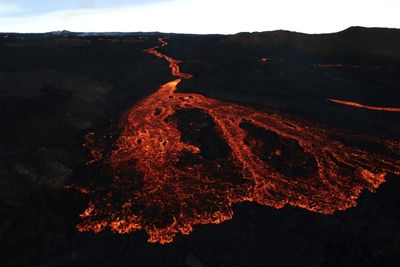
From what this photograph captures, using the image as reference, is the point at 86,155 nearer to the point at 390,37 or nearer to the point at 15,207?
the point at 15,207

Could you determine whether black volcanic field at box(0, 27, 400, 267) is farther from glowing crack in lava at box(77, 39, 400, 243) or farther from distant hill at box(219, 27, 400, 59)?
glowing crack in lava at box(77, 39, 400, 243)

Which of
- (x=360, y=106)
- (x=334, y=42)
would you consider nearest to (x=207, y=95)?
(x=360, y=106)

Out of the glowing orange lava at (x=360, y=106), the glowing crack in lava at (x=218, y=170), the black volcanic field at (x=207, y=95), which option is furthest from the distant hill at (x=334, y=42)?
the glowing crack in lava at (x=218, y=170)

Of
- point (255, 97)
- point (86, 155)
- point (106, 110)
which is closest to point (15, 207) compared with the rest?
point (86, 155)

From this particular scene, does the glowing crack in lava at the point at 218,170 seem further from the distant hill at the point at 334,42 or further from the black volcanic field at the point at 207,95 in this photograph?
the distant hill at the point at 334,42

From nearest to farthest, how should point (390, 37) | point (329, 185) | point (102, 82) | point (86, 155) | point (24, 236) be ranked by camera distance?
1. point (24, 236)
2. point (329, 185)
3. point (86, 155)
4. point (102, 82)
5. point (390, 37)
